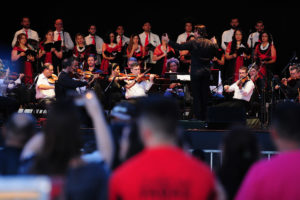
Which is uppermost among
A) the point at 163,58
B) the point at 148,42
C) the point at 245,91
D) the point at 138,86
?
the point at 148,42

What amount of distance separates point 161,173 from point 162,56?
8969 millimetres

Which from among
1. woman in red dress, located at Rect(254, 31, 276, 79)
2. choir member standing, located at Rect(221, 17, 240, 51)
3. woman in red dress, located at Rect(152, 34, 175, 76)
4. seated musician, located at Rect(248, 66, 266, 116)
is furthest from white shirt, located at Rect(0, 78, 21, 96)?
woman in red dress, located at Rect(254, 31, 276, 79)

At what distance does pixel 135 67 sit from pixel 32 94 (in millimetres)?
1919

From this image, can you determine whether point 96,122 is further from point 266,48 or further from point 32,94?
point 266,48

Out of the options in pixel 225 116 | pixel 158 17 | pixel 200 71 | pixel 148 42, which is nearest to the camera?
pixel 225 116

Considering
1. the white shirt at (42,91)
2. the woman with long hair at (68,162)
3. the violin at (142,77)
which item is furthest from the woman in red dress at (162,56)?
the woman with long hair at (68,162)

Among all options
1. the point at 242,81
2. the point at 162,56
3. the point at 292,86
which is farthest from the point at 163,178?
the point at 162,56

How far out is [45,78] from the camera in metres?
8.77

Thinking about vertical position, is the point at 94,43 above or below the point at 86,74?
above

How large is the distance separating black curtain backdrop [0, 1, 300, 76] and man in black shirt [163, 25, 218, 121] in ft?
16.3

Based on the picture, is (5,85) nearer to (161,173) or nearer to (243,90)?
(243,90)

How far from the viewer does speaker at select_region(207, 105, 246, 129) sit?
6.30m

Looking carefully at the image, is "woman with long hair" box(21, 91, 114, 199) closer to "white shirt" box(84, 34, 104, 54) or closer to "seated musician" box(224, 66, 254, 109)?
"seated musician" box(224, 66, 254, 109)

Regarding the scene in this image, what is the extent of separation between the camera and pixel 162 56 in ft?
35.3
